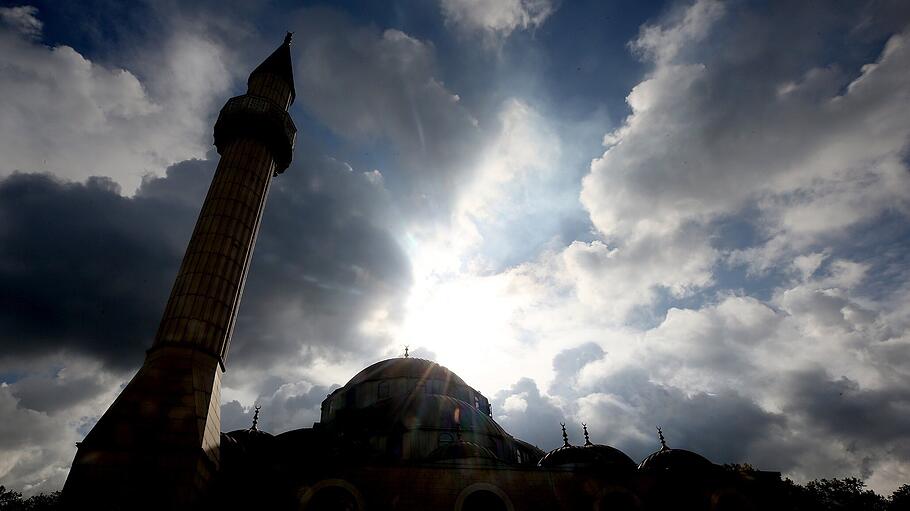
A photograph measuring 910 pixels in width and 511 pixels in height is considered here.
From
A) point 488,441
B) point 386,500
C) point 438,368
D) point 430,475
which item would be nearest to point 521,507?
point 430,475

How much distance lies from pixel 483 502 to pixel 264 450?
9.29 metres

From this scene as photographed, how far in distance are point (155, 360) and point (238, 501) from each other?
459 centimetres

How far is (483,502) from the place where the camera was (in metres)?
14.5

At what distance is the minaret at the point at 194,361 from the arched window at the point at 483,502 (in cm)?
768

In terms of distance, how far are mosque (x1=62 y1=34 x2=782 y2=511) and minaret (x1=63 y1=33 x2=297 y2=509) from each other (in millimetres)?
35

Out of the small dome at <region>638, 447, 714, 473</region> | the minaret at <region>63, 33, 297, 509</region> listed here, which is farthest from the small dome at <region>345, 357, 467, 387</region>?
the minaret at <region>63, 33, 297, 509</region>

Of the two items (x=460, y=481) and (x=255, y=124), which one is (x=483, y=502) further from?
(x=255, y=124)

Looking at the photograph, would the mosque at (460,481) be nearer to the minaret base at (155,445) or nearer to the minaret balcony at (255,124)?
the minaret base at (155,445)

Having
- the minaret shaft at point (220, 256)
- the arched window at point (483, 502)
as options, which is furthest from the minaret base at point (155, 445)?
the arched window at point (483, 502)

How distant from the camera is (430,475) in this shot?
14.4 metres

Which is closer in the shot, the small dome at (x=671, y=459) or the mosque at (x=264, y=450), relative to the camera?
the mosque at (x=264, y=450)

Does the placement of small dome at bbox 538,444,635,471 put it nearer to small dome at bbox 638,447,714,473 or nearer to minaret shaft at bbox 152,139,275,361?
small dome at bbox 638,447,714,473

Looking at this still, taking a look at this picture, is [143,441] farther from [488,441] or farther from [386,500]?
[488,441]

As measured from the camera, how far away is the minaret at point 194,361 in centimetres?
1017
